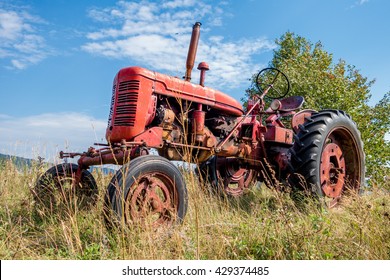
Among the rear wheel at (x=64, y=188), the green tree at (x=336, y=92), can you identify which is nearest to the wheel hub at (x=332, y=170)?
the rear wheel at (x=64, y=188)

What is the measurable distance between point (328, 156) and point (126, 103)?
268 cm

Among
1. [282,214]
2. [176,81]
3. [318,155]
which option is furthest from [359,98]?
[282,214]

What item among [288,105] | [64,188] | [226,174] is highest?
[288,105]

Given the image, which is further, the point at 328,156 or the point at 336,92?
the point at 336,92

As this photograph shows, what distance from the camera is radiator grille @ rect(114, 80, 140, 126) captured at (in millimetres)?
3512

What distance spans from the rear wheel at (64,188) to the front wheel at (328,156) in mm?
2226

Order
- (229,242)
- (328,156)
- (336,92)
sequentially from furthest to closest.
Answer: (336,92), (328,156), (229,242)

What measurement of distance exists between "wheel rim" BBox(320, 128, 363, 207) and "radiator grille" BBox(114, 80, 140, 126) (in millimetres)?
2425

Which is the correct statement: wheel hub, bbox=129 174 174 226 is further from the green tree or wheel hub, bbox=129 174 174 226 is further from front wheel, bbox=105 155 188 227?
the green tree

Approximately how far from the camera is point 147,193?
2.95 meters

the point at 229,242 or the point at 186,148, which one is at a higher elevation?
the point at 186,148

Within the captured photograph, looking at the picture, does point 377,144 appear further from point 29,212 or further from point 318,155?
point 29,212

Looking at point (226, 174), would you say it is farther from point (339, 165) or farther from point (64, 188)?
point (64, 188)

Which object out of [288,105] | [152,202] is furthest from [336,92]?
[152,202]
